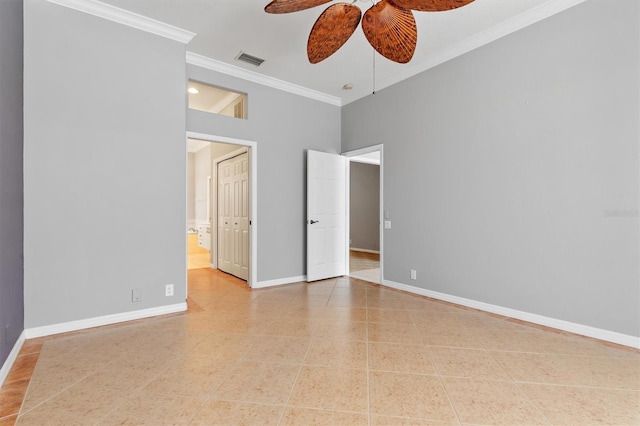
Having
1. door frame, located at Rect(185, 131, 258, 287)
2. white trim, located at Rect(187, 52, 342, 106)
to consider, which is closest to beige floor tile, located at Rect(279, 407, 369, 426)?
door frame, located at Rect(185, 131, 258, 287)

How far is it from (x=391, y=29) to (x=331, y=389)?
2.52 m

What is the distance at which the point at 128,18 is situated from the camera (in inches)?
123

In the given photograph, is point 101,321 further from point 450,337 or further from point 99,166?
point 450,337

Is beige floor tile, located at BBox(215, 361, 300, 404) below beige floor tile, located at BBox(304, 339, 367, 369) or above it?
above

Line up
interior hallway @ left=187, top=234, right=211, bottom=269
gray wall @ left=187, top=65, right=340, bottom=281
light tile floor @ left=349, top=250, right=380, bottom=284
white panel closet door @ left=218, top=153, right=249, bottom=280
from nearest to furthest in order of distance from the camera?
gray wall @ left=187, top=65, right=340, bottom=281 < white panel closet door @ left=218, top=153, right=249, bottom=280 < light tile floor @ left=349, top=250, right=380, bottom=284 < interior hallway @ left=187, top=234, right=211, bottom=269

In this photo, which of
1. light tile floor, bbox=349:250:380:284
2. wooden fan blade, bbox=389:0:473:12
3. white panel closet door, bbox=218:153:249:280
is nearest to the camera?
wooden fan blade, bbox=389:0:473:12

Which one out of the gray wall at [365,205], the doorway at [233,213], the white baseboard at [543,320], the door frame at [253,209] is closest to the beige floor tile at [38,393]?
the door frame at [253,209]

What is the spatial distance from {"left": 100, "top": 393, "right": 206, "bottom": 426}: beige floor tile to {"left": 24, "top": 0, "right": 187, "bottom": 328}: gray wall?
1636 millimetres

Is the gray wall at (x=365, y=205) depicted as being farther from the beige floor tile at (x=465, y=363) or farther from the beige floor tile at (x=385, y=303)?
the beige floor tile at (x=465, y=363)

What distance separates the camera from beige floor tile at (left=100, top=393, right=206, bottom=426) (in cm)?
164

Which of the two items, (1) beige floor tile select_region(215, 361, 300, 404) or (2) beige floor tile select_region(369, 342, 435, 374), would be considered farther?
(2) beige floor tile select_region(369, 342, 435, 374)

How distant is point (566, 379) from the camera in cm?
206

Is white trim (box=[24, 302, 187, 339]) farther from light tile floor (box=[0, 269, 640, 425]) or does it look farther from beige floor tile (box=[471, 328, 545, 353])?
beige floor tile (box=[471, 328, 545, 353])

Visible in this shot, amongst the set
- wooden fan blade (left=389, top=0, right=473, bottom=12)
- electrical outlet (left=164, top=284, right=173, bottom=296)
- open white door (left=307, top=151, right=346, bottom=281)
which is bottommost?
electrical outlet (left=164, top=284, right=173, bottom=296)
